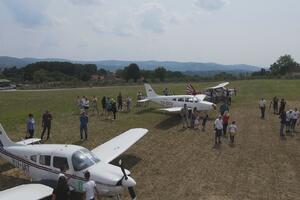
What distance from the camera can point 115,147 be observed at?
15.6 meters

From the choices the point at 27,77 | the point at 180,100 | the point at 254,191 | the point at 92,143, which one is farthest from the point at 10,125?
the point at 27,77

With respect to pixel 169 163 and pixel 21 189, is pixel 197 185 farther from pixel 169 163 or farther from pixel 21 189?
pixel 21 189

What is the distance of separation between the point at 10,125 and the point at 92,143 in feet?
29.6

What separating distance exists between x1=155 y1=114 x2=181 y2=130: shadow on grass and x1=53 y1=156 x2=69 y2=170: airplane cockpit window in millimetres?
12673

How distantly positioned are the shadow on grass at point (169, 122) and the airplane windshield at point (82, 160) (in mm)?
12359

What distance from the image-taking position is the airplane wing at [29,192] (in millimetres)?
10250

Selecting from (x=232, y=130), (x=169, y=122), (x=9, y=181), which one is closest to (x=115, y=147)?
(x=9, y=181)

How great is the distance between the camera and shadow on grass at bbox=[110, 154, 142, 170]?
52.7 feet

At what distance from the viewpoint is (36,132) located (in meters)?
22.9

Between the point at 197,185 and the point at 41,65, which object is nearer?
the point at 197,185

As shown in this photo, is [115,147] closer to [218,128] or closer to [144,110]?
[218,128]

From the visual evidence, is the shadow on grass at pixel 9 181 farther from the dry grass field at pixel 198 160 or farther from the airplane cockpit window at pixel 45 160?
the airplane cockpit window at pixel 45 160

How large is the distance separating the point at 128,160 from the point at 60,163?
5128 mm

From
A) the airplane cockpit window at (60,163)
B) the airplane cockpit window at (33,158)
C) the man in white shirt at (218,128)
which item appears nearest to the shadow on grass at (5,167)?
the airplane cockpit window at (33,158)
